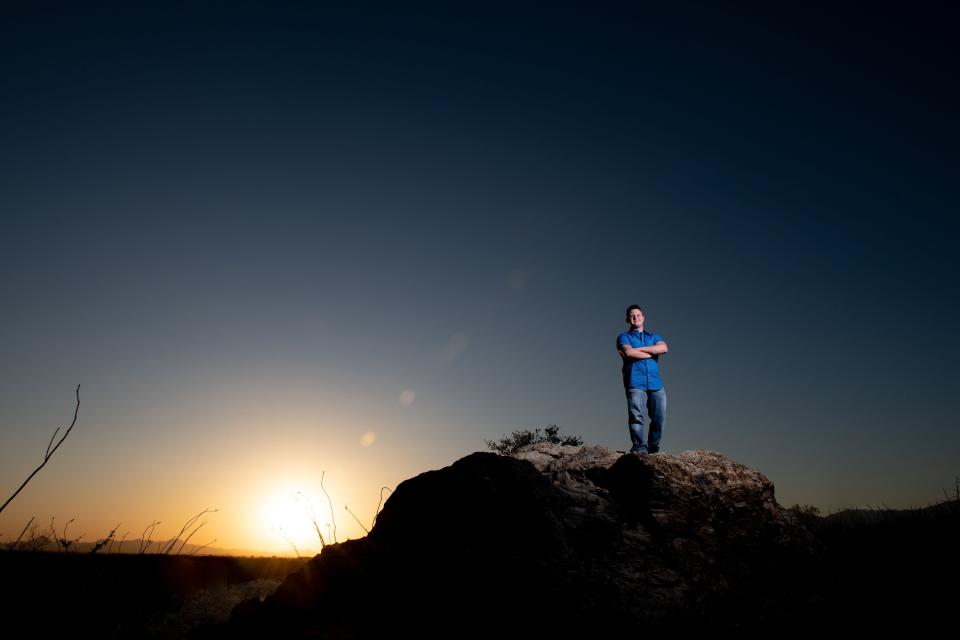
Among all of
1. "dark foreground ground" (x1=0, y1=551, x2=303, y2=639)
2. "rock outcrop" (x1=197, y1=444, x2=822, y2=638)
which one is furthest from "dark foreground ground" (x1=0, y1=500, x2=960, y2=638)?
"rock outcrop" (x1=197, y1=444, x2=822, y2=638)

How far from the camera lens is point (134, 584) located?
10.4 ft

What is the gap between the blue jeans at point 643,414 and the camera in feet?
21.8

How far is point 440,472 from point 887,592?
11.7 ft

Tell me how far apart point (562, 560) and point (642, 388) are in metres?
3.91

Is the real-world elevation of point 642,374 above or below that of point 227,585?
above

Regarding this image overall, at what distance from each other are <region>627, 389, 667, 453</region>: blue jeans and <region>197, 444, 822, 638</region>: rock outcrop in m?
1.65

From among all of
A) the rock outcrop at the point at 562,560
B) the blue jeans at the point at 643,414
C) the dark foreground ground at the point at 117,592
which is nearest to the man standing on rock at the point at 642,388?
the blue jeans at the point at 643,414

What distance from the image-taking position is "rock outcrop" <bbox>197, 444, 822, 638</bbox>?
121 inches

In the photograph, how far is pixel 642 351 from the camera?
701 centimetres

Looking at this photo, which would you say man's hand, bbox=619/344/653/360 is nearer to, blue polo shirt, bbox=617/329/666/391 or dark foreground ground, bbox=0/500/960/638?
blue polo shirt, bbox=617/329/666/391

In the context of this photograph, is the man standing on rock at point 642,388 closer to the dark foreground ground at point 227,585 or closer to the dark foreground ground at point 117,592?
the dark foreground ground at point 227,585

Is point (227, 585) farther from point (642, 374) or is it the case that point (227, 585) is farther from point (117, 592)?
point (642, 374)

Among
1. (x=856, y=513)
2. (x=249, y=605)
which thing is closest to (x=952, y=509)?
(x=856, y=513)

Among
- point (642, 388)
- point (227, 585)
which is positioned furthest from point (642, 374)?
point (227, 585)
